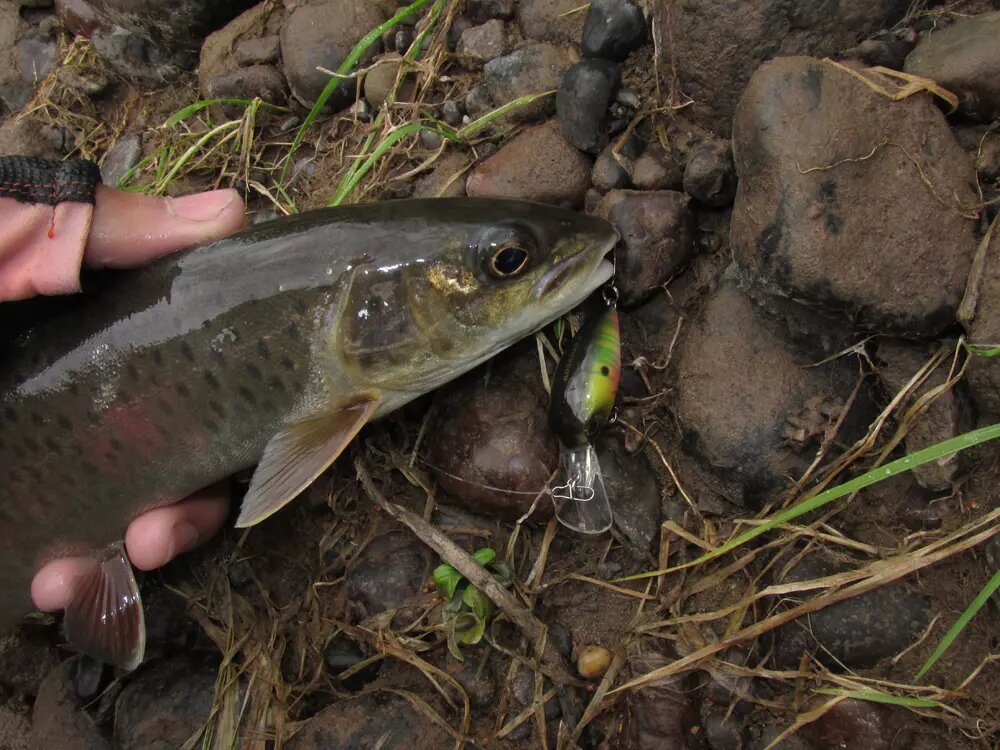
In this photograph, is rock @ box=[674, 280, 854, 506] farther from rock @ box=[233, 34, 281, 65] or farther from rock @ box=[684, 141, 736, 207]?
rock @ box=[233, 34, 281, 65]

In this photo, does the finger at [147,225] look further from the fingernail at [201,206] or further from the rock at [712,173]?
the rock at [712,173]

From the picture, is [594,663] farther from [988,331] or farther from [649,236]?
[988,331]

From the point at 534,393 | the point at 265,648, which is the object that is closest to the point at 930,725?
the point at 534,393

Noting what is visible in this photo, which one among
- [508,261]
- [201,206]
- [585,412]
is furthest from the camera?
[201,206]

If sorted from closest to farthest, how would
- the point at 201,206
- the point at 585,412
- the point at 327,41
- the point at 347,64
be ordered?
the point at 585,412, the point at 201,206, the point at 347,64, the point at 327,41

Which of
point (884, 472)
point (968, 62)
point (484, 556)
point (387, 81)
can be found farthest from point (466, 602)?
point (968, 62)

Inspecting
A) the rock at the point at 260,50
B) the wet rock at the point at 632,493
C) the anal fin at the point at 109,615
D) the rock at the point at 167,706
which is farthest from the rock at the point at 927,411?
the rock at the point at 260,50
